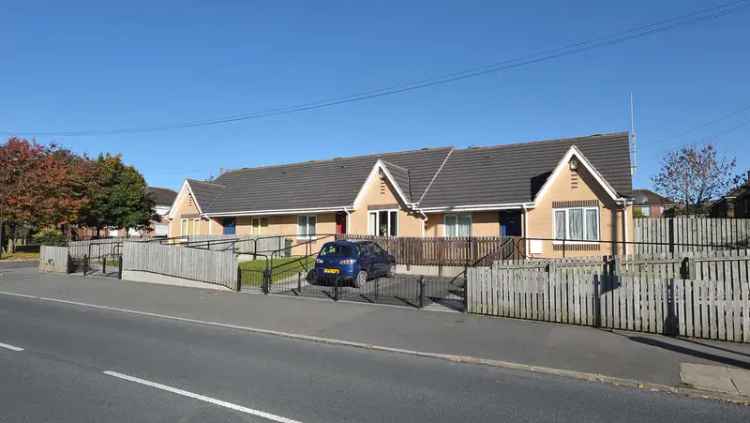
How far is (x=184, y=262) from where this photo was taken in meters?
19.5

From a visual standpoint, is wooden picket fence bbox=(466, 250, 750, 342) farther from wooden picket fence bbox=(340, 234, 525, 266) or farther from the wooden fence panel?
the wooden fence panel

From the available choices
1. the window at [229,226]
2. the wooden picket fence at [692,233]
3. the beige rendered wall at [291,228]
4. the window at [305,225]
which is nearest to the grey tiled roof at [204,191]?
the window at [229,226]

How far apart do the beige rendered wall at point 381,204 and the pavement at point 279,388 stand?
48.5ft

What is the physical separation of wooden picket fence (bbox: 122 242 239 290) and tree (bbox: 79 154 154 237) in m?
19.5

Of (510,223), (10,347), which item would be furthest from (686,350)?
(510,223)

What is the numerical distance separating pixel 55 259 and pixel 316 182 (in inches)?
556

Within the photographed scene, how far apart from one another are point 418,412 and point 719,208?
86.7 feet

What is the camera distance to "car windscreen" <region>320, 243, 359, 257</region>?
685 inches

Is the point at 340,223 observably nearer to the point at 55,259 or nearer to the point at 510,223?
the point at 510,223

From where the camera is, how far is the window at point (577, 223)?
67.2 feet

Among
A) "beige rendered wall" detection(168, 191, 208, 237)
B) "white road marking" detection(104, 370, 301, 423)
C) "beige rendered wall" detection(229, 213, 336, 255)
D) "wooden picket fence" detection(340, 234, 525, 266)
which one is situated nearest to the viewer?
"white road marking" detection(104, 370, 301, 423)

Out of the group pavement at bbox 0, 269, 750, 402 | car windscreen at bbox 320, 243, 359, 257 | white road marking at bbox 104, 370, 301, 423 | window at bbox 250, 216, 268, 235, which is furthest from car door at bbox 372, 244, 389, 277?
window at bbox 250, 216, 268, 235

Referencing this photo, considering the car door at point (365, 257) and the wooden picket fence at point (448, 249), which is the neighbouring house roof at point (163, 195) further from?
the car door at point (365, 257)

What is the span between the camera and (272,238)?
27.6 metres
